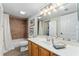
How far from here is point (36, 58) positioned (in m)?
1.34

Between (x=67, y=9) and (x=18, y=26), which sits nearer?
(x=67, y=9)

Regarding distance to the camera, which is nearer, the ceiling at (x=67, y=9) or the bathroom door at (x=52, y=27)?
the ceiling at (x=67, y=9)

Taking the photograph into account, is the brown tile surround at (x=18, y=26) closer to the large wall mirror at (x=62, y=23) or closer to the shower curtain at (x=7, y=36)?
the shower curtain at (x=7, y=36)

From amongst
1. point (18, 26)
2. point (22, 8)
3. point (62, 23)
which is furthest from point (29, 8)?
point (62, 23)

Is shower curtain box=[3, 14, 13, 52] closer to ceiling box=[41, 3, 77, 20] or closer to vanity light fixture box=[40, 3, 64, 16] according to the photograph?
vanity light fixture box=[40, 3, 64, 16]

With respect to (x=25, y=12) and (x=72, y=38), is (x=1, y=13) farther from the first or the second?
(x=72, y=38)

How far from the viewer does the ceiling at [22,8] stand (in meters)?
1.44

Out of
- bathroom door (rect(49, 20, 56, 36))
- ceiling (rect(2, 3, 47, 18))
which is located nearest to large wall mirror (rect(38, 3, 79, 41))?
bathroom door (rect(49, 20, 56, 36))

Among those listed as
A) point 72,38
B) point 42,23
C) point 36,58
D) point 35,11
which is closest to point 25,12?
point 35,11

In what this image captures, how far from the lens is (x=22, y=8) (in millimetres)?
1515

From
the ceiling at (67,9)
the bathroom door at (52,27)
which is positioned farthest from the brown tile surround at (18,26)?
the ceiling at (67,9)

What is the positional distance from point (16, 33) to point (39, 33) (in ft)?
1.63

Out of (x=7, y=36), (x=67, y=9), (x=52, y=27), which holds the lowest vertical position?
(x=7, y=36)

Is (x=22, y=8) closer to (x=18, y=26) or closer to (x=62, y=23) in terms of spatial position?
(x=18, y=26)
